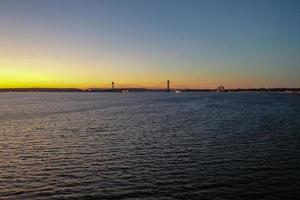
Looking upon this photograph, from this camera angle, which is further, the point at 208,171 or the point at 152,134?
the point at 152,134

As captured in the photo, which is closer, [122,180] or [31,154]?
[122,180]

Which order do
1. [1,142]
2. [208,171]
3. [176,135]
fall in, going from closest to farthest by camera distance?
[208,171], [1,142], [176,135]

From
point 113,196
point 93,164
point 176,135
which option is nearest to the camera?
point 113,196

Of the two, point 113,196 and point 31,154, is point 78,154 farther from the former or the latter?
point 113,196

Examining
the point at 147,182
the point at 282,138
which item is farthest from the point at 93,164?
the point at 282,138

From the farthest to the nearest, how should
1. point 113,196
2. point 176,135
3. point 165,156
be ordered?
1. point 176,135
2. point 165,156
3. point 113,196

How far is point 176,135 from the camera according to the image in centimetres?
5212

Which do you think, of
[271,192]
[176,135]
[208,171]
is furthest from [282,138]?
[271,192]

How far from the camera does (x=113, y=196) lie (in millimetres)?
24078

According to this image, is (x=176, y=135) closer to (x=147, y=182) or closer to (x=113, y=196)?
(x=147, y=182)

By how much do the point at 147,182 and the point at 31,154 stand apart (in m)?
16.0

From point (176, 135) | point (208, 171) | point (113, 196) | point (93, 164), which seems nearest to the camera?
point (113, 196)

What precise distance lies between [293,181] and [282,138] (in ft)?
71.7

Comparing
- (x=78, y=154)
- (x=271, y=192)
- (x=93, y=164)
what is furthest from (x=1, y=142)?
(x=271, y=192)
